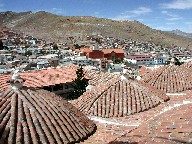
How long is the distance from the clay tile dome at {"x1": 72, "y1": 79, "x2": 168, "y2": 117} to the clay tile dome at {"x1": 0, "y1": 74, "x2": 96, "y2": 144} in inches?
155

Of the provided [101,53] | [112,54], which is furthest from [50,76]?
[112,54]

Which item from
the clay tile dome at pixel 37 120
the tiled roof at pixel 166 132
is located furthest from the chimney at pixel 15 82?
the tiled roof at pixel 166 132

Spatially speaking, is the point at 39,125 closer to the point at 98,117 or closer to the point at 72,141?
the point at 72,141

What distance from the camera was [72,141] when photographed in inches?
348

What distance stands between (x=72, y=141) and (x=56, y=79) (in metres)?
33.4

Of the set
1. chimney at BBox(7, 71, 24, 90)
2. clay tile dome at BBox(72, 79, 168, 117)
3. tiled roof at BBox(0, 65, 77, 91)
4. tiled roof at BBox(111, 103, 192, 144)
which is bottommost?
tiled roof at BBox(0, 65, 77, 91)

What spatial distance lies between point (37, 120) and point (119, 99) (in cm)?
688

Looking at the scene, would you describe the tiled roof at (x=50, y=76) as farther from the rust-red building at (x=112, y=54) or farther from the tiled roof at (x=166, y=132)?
the rust-red building at (x=112, y=54)

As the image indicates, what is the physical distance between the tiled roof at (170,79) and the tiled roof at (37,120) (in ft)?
31.6

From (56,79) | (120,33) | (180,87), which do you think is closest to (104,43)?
(120,33)

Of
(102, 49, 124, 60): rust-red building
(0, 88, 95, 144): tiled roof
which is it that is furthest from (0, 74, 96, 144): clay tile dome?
(102, 49, 124, 60): rust-red building

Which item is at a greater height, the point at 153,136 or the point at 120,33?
the point at 120,33

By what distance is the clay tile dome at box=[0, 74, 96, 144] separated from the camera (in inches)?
323

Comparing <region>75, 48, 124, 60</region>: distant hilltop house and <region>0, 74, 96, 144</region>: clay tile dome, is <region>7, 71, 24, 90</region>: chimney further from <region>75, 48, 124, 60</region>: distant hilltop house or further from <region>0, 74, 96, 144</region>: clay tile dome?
<region>75, 48, 124, 60</region>: distant hilltop house
